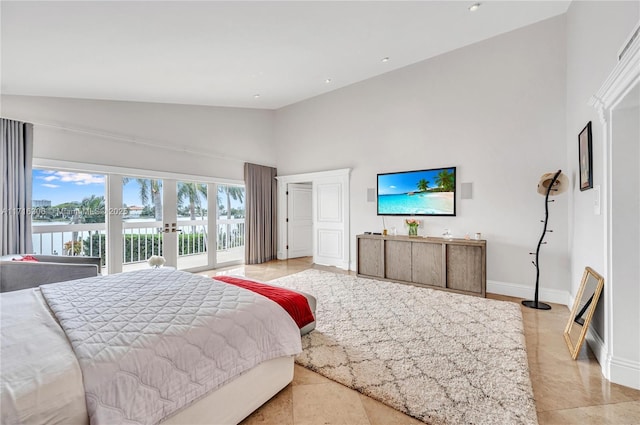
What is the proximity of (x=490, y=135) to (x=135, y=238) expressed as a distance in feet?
18.8

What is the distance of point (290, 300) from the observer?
2369 millimetres

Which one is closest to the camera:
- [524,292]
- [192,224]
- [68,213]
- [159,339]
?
[159,339]

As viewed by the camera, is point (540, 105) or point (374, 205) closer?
point (540, 105)

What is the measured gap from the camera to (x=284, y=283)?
14.7 feet

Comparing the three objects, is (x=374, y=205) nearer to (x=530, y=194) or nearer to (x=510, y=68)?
(x=530, y=194)

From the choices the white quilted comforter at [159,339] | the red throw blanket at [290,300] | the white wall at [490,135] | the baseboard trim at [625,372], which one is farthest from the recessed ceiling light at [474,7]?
the white quilted comforter at [159,339]

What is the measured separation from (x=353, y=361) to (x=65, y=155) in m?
4.56

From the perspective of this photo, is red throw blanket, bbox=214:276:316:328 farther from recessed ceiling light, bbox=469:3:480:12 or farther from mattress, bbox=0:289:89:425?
recessed ceiling light, bbox=469:3:480:12

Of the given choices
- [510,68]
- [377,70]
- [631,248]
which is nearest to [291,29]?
[377,70]

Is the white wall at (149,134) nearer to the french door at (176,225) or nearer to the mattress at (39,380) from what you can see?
the french door at (176,225)

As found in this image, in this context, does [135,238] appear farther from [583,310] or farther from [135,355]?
[583,310]

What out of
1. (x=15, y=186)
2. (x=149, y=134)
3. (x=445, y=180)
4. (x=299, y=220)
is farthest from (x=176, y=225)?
(x=445, y=180)

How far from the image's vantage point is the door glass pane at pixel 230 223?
582 cm

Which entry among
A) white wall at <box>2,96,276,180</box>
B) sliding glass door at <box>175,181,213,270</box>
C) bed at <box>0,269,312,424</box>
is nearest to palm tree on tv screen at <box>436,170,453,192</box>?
bed at <box>0,269,312,424</box>
